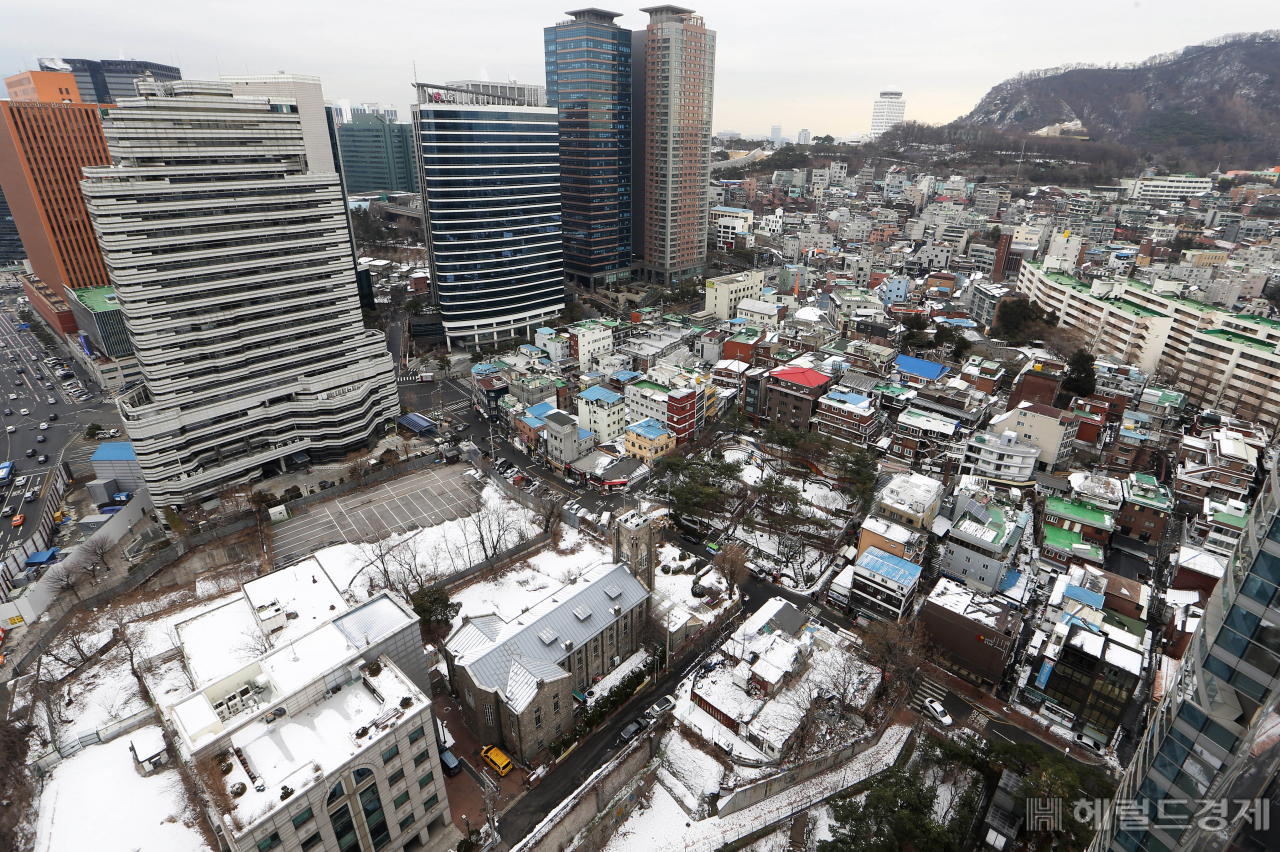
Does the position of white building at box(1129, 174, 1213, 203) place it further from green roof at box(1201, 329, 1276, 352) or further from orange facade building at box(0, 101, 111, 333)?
orange facade building at box(0, 101, 111, 333)

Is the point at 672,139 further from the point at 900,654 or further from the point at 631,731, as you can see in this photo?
the point at 631,731

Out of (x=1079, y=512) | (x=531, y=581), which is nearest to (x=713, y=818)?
(x=531, y=581)

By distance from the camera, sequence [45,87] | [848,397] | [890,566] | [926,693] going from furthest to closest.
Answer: [45,87] → [848,397] → [890,566] → [926,693]

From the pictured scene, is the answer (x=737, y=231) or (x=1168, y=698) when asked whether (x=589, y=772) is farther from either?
(x=737, y=231)

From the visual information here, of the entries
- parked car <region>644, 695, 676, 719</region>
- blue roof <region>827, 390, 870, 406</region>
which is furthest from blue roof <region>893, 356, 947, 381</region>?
parked car <region>644, 695, 676, 719</region>

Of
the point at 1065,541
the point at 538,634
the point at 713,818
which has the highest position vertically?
the point at 538,634

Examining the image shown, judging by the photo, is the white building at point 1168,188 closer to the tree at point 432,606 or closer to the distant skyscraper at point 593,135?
the distant skyscraper at point 593,135
